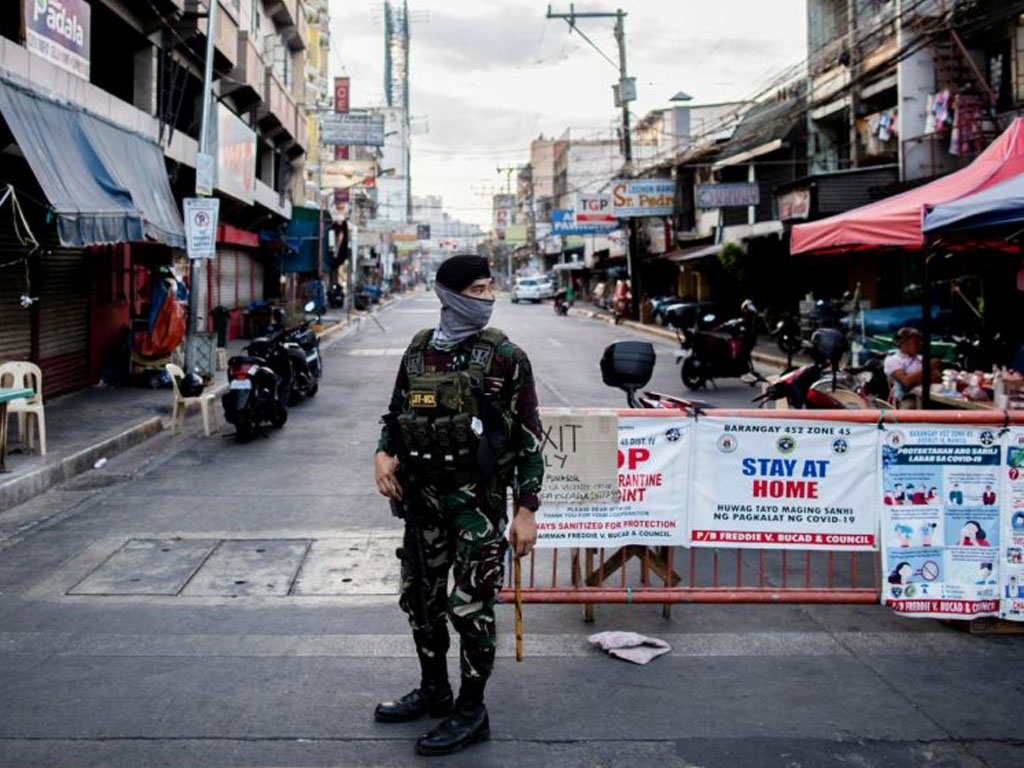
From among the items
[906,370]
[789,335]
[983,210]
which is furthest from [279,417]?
[789,335]

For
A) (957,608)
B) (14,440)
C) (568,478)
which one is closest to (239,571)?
(568,478)

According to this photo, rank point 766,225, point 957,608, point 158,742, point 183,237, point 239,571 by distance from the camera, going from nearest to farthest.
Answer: point 158,742 < point 957,608 < point 239,571 < point 183,237 < point 766,225

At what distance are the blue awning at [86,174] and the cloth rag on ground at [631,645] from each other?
7533 millimetres

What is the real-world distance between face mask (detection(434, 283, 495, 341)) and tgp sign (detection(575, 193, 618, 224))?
34889 millimetres

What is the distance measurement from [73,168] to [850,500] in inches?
378

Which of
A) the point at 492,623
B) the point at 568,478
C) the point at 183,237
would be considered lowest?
the point at 492,623

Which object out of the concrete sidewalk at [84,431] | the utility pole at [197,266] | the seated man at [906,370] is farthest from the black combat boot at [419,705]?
the utility pole at [197,266]

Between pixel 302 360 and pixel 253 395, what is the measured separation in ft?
9.18

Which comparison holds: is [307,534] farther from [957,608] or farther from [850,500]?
[957,608]

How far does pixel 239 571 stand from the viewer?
6.80m

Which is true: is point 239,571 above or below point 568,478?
below

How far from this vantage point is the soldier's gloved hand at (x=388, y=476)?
14.0 ft

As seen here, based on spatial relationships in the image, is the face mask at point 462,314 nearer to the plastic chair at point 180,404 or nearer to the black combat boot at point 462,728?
the black combat boot at point 462,728

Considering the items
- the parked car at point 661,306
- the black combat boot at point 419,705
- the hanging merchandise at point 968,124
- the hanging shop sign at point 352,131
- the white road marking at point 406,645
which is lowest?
the white road marking at point 406,645
